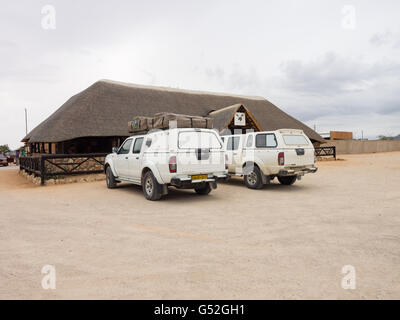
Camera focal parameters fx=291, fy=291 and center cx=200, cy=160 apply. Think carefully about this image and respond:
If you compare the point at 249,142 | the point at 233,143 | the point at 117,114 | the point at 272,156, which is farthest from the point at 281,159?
the point at 117,114

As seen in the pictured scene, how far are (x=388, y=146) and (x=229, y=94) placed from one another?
41015 millimetres

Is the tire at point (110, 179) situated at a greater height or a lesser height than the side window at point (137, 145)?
lesser

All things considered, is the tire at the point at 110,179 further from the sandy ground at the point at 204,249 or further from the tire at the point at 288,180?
the tire at the point at 288,180

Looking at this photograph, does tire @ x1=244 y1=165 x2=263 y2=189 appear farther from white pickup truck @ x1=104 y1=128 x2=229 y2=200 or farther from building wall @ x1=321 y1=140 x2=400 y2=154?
building wall @ x1=321 y1=140 x2=400 y2=154

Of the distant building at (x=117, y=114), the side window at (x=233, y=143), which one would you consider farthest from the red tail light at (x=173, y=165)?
the distant building at (x=117, y=114)

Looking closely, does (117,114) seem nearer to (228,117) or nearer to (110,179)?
(228,117)

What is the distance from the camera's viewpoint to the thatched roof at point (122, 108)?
62.9 ft

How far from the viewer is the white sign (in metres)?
23.2

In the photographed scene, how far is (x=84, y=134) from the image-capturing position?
18.6 m

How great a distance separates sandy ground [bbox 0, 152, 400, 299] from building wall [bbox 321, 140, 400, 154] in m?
43.1

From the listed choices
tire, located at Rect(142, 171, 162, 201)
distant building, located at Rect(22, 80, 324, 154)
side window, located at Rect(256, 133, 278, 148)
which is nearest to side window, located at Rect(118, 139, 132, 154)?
tire, located at Rect(142, 171, 162, 201)

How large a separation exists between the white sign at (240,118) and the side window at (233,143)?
11825 mm
